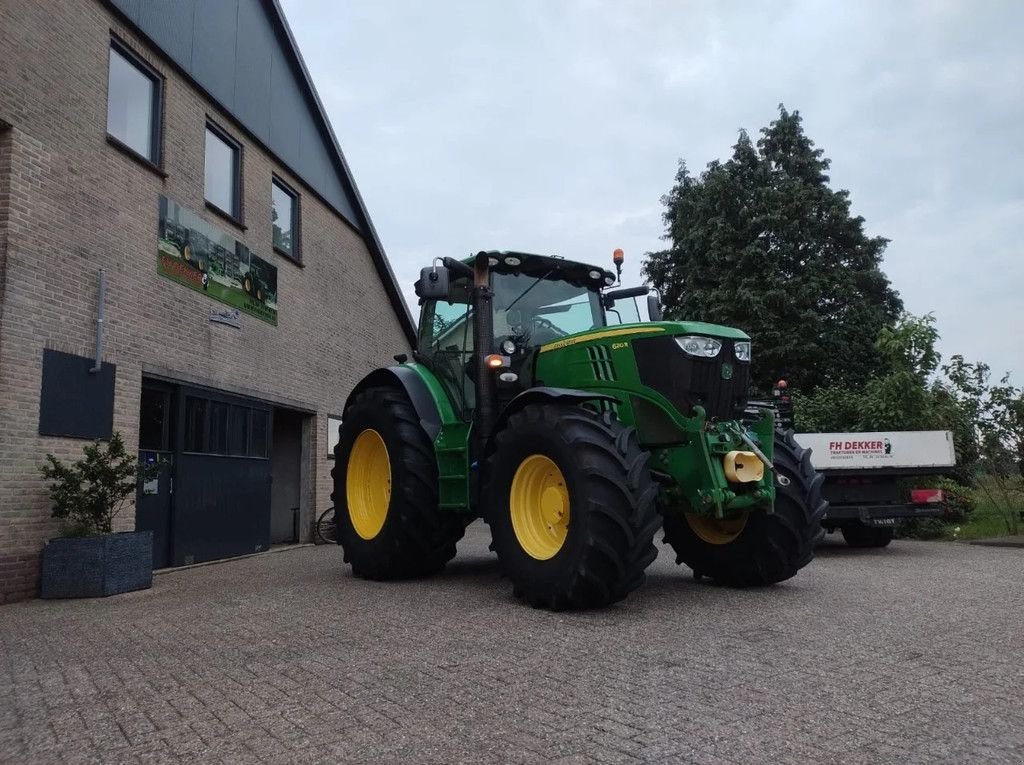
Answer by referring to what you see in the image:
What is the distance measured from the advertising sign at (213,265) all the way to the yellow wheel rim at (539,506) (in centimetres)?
543

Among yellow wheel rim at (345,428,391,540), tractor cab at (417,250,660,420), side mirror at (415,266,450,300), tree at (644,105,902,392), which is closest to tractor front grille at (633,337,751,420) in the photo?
tractor cab at (417,250,660,420)

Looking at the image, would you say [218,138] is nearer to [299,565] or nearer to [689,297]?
[299,565]

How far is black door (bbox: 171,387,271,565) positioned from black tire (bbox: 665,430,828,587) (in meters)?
5.87

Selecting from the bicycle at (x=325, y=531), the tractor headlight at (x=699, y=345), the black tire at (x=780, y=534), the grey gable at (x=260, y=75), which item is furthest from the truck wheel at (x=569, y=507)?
the bicycle at (x=325, y=531)

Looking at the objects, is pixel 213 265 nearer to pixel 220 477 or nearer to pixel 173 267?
pixel 173 267

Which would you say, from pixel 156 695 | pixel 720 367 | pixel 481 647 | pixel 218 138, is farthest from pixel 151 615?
pixel 218 138

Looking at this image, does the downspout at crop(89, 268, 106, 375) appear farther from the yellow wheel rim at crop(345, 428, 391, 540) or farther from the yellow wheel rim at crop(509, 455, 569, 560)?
the yellow wheel rim at crop(509, 455, 569, 560)

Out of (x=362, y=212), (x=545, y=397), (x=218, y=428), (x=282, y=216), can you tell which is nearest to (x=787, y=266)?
(x=362, y=212)

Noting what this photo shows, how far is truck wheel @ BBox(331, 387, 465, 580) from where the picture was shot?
6891 millimetres

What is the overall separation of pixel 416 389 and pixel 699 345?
2710mm

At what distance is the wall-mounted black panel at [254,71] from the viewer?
9.68 m

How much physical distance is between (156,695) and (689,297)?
21378mm

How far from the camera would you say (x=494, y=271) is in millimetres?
6922

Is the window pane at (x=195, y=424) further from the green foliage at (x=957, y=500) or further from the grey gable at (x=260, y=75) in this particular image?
the green foliage at (x=957, y=500)
